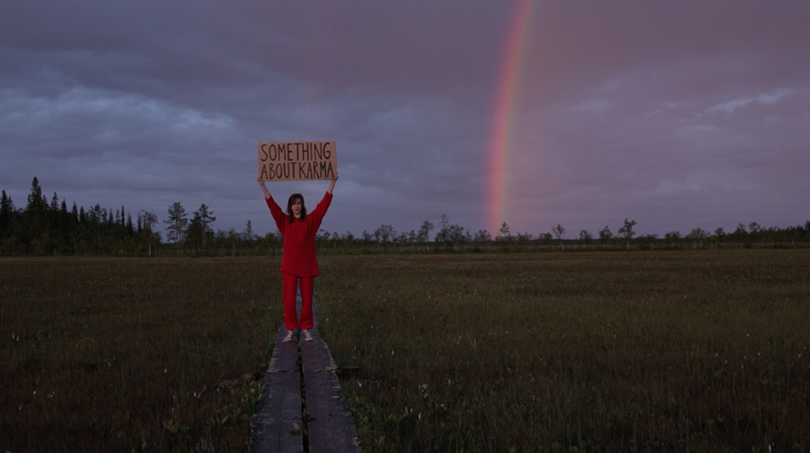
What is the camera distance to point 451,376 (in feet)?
20.7

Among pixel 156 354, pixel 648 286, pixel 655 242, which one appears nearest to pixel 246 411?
pixel 156 354

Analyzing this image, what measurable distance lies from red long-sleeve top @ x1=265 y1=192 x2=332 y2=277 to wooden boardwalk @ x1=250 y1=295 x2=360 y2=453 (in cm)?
193

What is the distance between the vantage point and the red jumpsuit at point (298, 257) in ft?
28.2

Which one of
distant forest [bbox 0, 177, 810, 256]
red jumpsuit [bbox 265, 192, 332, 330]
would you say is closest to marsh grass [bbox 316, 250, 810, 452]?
red jumpsuit [bbox 265, 192, 332, 330]

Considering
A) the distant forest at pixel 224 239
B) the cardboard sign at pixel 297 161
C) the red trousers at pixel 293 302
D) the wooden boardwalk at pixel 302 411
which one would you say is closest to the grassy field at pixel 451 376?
the wooden boardwalk at pixel 302 411

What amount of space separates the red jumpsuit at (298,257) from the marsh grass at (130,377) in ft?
2.33

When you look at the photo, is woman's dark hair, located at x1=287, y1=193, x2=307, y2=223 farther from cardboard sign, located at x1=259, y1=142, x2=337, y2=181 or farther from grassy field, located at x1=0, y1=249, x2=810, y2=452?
grassy field, located at x1=0, y1=249, x2=810, y2=452

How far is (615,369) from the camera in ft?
21.5

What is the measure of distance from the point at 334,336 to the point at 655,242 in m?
121

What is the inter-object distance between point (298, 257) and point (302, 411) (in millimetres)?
4157

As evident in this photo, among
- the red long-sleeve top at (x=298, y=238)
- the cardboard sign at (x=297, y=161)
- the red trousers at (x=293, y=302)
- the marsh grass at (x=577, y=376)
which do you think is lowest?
the marsh grass at (x=577, y=376)

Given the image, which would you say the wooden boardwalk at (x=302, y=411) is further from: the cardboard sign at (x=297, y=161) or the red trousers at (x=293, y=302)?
the cardboard sign at (x=297, y=161)

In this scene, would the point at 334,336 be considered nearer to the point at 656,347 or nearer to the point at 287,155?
the point at 287,155

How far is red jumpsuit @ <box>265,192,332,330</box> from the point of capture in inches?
339
